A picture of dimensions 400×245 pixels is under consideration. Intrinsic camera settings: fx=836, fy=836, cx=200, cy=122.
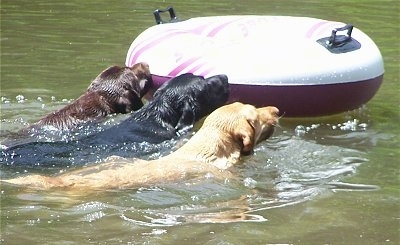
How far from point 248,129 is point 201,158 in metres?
0.47

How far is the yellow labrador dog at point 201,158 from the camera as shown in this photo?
6.42 metres

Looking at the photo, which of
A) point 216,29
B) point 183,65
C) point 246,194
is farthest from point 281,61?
point 246,194

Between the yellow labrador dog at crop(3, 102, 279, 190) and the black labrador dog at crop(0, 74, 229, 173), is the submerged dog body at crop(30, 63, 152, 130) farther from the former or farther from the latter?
the yellow labrador dog at crop(3, 102, 279, 190)

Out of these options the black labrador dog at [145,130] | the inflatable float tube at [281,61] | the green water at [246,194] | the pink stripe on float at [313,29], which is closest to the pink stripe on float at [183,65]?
the inflatable float tube at [281,61]

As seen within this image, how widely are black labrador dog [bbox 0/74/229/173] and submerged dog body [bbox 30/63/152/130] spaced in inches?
10.3

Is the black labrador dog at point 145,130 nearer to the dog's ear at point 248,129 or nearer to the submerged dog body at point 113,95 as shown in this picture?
the submerged dog body at point 113,95

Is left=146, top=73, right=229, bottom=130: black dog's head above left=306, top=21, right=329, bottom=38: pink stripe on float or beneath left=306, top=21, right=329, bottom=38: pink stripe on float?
beneath

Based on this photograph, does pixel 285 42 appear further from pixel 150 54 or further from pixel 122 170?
pixel 122 170

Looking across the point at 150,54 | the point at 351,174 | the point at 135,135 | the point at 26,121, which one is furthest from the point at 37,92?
the point at 351,174

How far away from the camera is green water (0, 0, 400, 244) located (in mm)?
5617

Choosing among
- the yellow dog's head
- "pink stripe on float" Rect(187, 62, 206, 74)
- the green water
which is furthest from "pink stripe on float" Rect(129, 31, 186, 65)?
Answer: the yellow dog's head

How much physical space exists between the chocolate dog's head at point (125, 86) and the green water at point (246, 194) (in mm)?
921

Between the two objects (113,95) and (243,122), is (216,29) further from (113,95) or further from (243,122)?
(243,122)

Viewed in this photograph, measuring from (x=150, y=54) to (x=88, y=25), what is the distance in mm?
5377
